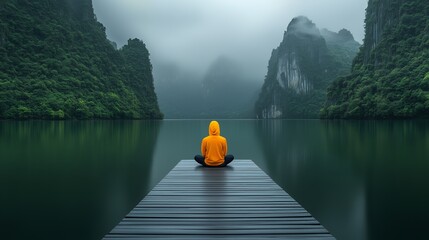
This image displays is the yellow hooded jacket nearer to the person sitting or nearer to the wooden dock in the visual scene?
the person sitting

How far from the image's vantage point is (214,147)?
10375 millimetres

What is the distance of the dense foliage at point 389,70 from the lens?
64.3 metres

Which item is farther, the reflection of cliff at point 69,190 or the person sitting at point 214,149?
the person sitting at point 214,149

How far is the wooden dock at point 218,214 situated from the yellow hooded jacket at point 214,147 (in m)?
1.35

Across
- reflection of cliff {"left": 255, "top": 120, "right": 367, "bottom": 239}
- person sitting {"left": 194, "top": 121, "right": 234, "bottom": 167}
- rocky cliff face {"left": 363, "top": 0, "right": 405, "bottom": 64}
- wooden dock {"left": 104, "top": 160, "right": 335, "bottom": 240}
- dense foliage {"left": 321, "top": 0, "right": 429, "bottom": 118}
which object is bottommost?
reflection of cliff {"left": 255, "top": 120, "right": 367, "bottom": 239}

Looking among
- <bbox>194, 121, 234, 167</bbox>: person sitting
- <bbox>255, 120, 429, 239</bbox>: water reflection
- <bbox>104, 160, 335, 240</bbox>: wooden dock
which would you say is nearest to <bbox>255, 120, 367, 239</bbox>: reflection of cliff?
<bbox>255, 120, 429, 239</bbox>: water reflection

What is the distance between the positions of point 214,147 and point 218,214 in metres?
4.74

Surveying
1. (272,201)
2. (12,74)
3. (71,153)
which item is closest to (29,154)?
(71,153)

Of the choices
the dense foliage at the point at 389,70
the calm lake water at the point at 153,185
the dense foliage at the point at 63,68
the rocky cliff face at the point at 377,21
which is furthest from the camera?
the rocky cliff face at the point at 377,21

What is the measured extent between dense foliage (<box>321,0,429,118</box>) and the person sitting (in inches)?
2218

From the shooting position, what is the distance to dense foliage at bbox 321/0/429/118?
6431 centimetres

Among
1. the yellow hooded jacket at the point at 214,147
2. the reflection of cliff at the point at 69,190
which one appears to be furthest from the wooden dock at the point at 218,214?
the yellow hooded jacket at the point at 214,147

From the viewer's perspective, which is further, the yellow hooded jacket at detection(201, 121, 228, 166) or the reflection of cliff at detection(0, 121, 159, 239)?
the yellow hooded jacket at detection(201, 121, 228, 166)

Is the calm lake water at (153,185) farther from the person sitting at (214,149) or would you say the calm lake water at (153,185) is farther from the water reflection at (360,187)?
the person sitting at (214,149)
